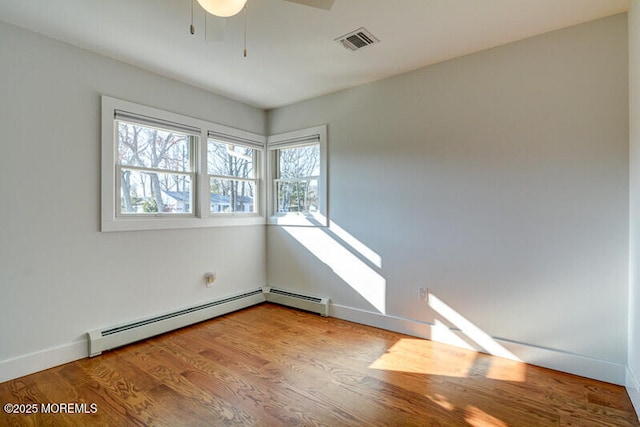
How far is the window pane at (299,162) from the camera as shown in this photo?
380 centimetres

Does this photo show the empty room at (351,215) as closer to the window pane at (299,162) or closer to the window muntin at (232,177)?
the window muntin at (232,177)

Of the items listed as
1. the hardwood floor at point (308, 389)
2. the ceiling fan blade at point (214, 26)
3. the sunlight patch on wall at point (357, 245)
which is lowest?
the hardwood floor at point (308, 389)

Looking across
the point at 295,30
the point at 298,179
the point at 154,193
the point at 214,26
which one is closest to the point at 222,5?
the point at 214,26

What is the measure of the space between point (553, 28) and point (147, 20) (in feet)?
9.66

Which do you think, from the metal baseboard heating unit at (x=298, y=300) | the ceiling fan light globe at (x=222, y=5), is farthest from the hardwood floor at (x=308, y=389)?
the ceiling fan light globe at (x=222, y=5)

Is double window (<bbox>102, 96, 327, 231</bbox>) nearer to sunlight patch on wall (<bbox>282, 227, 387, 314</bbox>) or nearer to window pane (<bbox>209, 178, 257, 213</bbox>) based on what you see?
window pane (<bbox>209, 178, 257, 213</bbox>)

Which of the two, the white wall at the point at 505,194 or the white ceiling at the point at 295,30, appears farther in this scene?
the white wall at the point at 505,194

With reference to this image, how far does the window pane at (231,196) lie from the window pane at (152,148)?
41cm

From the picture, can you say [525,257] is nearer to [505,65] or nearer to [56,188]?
[505,65]

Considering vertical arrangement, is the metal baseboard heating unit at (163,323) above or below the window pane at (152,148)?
below

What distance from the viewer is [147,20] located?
217 cm

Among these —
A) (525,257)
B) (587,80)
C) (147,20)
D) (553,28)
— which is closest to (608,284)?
(525,257)

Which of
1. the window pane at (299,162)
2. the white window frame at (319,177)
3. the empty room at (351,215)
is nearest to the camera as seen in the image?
the empty room at (351,215)

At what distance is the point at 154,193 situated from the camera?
3.09m
